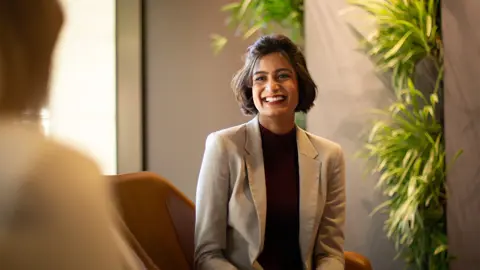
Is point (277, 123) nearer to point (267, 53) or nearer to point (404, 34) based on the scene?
point (267, 53)

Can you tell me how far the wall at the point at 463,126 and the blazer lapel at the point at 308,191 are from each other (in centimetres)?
86

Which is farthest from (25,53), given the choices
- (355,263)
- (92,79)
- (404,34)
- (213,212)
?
(92,79)

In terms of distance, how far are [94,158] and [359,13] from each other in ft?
7.24

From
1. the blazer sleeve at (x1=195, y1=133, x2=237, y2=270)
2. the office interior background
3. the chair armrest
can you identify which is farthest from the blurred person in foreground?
the office interior background

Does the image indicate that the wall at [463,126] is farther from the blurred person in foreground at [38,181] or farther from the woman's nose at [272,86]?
the blurred person in foreground at [38,181]

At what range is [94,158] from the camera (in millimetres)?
612

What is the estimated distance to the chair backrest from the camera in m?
1.84

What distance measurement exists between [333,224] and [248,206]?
0.35 meters

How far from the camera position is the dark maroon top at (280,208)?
1.73 metres

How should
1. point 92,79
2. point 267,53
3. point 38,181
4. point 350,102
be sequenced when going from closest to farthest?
1. point 38,181
2. point 267,53
3. point 350,102
4. point 92,79

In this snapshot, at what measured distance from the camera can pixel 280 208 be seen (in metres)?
1.75

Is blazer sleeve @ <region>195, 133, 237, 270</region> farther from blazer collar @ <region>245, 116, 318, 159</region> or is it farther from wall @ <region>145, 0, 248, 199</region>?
wall @ <region>145, 0, 248, 199</region>

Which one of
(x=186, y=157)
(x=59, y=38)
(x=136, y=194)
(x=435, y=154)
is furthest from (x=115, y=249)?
(x=186, y=157)

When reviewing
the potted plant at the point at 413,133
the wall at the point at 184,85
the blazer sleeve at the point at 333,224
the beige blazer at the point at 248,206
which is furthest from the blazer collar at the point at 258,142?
the wall at the point at 184,85
